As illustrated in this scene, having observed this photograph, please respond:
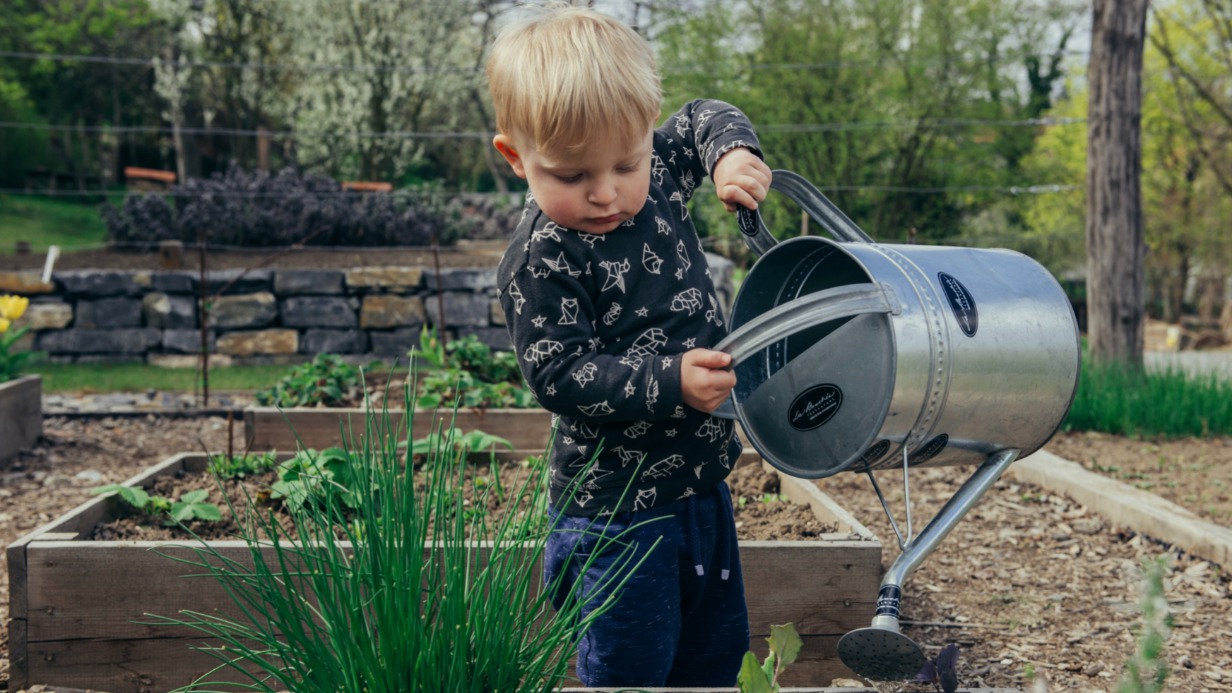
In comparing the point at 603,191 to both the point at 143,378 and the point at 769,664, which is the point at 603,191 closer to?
the point at 769,664

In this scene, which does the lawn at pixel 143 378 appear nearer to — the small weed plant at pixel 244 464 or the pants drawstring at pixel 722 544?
the small weed plant at pixel 244 464

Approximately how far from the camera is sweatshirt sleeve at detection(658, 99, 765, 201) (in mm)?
1778

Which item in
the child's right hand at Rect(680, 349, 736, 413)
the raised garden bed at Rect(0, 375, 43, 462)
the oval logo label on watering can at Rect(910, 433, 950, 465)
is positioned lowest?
the raised garden bed at Rect(0, 375, 43, 462)

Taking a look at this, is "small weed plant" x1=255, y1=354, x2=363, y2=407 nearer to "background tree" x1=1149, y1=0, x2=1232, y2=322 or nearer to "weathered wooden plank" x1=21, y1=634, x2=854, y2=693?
"weathered wooden plank" x1=21, y1=634, x2=854, y2=693

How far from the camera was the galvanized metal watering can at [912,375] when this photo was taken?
4.43 ft

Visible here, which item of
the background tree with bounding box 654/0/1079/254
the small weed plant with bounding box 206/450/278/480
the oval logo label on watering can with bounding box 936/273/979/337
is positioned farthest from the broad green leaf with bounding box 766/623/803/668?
the background tree with bounding box 654/0/1079/254

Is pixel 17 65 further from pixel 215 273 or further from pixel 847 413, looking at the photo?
pixel 847 413

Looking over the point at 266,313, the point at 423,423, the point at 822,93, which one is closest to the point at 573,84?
the point at 423,423

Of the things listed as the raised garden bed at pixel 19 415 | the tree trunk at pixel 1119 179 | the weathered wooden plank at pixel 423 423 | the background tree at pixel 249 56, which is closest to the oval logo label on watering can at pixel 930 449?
the weathered wooden plank at pixel 423 423

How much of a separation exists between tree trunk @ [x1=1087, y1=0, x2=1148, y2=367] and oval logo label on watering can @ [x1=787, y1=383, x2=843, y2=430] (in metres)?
4.94

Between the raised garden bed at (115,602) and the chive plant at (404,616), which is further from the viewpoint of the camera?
the raised garden bed at (115,602)

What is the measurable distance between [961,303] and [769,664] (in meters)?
0.56

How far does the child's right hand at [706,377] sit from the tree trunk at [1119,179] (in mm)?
5130

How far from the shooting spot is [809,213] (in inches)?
67.2
